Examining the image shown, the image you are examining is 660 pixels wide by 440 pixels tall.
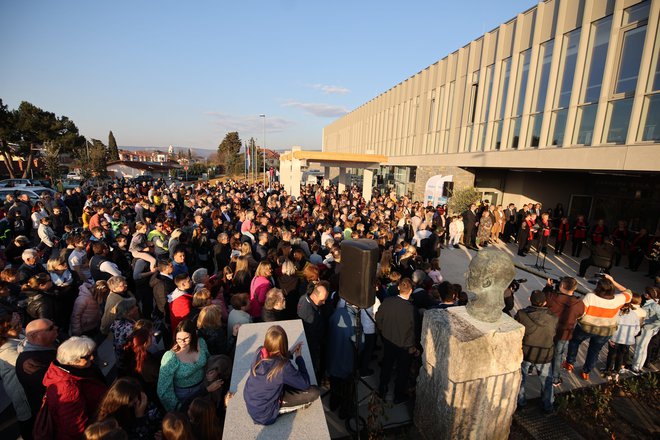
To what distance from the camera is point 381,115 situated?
88.7 ft

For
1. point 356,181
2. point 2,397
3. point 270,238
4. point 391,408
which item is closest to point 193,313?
point 2,397

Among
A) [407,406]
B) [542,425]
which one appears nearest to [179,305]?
[407,406]

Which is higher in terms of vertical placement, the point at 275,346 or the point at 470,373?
the point at 275,346

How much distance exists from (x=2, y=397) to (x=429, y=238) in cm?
876

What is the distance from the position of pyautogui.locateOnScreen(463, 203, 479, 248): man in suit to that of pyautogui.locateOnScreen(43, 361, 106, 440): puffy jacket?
11898 mm

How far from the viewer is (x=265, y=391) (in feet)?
7.36

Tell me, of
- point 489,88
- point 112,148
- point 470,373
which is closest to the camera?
point 470,373

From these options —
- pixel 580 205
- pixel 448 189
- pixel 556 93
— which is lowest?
pixel 580 205

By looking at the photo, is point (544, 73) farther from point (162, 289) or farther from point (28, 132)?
point (28, 132)

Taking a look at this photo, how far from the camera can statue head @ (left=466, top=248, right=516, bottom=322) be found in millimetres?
2979

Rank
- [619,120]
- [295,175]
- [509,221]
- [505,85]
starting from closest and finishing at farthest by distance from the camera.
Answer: [619,120], [509,221], [505,85], [295,175]

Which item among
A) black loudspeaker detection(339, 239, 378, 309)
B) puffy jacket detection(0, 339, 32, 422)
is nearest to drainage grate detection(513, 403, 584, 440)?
black loudspeaker detection(339, 239, 378, 309)

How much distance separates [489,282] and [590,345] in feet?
9.74

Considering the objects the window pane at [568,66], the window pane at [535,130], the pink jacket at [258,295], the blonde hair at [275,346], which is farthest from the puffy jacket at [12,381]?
the window pane at [568,66]
